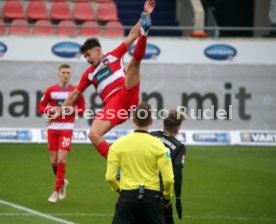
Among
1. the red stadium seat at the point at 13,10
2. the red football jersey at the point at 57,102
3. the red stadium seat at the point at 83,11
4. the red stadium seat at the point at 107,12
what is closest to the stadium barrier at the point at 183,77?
the red stadium seat at the point at 13,10

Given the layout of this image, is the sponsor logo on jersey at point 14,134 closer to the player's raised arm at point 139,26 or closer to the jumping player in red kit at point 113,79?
the jumping player in red kit at point 113,79

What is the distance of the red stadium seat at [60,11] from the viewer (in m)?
28.4

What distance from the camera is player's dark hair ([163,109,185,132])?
34.1 feet

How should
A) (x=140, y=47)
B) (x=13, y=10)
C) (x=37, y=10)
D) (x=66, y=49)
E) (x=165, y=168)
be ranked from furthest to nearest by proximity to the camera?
(x=37, y=10)
(x=13, y=10)
(x=66, y=49)
(x=140, y=47)
(x=165, y=168)

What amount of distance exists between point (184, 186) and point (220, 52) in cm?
750

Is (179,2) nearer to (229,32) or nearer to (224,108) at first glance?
(229,32)

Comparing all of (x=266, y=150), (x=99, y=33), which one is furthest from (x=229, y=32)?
(x=266, y=150)

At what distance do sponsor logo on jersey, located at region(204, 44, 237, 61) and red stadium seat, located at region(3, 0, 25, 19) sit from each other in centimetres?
692

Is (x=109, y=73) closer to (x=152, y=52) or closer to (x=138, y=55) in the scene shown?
(x=138, y=55)

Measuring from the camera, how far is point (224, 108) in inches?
965

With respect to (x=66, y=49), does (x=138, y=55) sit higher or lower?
higher

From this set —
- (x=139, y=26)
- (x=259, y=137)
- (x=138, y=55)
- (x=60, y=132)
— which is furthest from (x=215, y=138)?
(x=138, y=55)

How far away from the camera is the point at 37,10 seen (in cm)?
2833

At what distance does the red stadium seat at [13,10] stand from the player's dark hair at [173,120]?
59.5 ft
